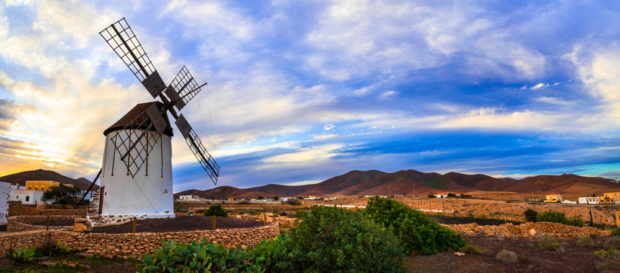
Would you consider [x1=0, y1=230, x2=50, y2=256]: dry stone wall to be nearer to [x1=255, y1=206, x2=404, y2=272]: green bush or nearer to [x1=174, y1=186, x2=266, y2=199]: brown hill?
[x1=255, y1=206, x2=404, y2=272]: green bush

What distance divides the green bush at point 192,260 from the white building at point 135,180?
1815 centimetres

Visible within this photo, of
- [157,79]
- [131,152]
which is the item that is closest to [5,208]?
[131,152]

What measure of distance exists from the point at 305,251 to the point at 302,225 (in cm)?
51

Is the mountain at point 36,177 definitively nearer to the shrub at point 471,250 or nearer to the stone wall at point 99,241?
the stone wall at point 99,241

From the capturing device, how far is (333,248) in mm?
5852

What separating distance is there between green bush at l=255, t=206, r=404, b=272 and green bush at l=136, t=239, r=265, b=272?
3.05ft

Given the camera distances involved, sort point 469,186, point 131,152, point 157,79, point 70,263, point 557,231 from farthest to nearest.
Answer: point 469,186, point 157,79, point 131,152, point 557,231, point 70,263

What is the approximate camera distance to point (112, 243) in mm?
14398

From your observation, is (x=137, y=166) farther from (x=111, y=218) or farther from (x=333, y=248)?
(x=333, y=248)

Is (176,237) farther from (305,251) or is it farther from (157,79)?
(157,79)

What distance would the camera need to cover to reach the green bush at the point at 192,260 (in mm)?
4441

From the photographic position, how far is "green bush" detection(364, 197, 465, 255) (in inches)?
453

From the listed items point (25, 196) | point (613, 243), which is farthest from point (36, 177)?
point (613, 243)

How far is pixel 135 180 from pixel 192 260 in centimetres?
1878
